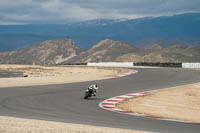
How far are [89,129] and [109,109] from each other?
5.17 meters

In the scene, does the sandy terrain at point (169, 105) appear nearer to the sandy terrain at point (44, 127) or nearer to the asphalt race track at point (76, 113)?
the asphalt race track at point (76, 113)

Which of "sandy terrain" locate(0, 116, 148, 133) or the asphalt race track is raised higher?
"sandy terrain" locate(0, 116, 148, 133)

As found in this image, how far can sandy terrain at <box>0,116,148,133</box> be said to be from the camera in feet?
33.5

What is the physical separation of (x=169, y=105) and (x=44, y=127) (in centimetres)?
841

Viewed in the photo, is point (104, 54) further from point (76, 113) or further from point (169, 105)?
point (76, 113)

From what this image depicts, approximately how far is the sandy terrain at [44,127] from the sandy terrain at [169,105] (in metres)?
4.30

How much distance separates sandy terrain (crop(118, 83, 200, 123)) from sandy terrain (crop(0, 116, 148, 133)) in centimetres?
430

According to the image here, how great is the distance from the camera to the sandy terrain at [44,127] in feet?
33.5

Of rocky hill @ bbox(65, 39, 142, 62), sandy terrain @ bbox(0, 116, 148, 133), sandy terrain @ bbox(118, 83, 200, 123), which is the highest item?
rocky hill @ bbox(65, 39, 142, 62)

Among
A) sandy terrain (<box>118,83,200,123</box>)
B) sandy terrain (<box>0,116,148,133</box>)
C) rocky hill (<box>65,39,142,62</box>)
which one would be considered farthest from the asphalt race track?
rocky hill (<box>65,39,142,62</box>)

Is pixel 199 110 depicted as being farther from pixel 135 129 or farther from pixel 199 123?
pixel 135 129

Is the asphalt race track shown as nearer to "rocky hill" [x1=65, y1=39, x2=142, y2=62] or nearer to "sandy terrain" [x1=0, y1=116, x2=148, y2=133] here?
"sandy terrain" [x1=0, y1=116, x2=148, y2=133]

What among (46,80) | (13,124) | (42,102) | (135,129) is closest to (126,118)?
(135,129)

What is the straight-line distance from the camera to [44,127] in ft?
35.4
